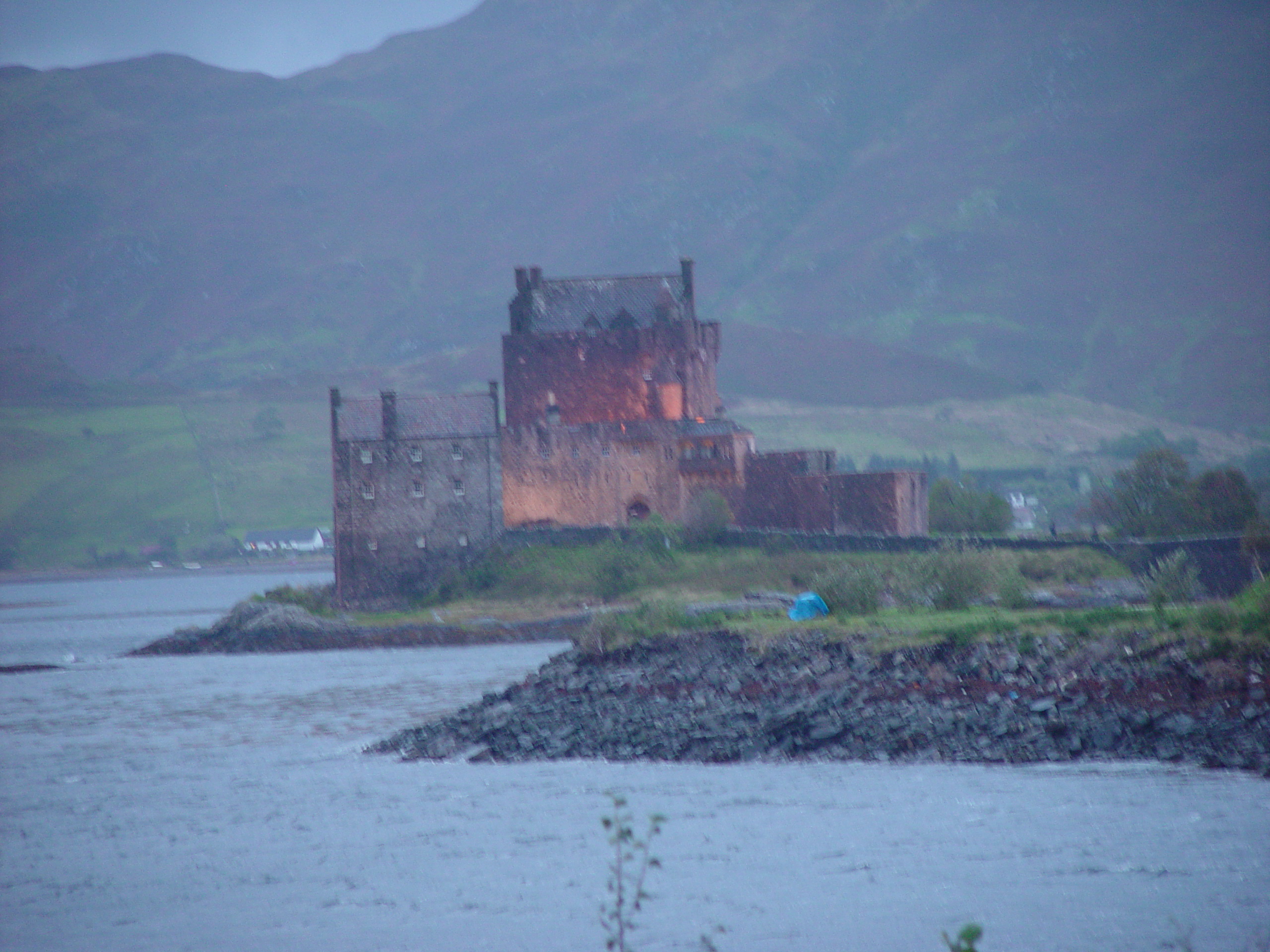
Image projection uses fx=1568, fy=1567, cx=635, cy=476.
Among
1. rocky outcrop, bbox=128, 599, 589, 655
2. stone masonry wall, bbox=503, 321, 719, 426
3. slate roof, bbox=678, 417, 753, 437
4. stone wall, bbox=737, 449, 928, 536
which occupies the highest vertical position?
stone masonry wall, bbox=503, 321, 719, 426

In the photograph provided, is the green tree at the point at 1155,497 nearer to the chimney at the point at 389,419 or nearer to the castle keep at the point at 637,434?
the castle keep at the point at 637,434

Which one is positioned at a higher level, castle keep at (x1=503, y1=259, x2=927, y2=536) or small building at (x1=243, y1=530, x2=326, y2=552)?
castle keep at (x1=503, y1=259, x2=927, y2=536)

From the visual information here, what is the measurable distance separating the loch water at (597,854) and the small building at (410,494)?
3290 centimetres

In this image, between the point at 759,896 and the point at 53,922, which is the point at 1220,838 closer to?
the point at 759,896

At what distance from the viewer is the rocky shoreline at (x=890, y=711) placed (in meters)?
25.8

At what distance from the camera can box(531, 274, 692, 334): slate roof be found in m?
74.6

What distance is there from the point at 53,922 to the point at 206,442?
6815 inches

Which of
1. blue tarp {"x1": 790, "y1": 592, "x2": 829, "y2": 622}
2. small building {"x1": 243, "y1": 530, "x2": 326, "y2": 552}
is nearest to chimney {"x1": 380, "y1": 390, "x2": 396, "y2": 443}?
blue tarp {"x1": 790, "y1": 592, "x2": 829, "y2": 622}

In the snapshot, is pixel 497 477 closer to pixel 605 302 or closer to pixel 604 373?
pixel 604 373

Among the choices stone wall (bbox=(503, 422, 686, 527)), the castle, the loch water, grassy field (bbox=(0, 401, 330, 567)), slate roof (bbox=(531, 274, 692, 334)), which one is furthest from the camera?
grassy field (bbox=(0, 401, 330, 567))

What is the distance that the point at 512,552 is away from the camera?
67.1 m

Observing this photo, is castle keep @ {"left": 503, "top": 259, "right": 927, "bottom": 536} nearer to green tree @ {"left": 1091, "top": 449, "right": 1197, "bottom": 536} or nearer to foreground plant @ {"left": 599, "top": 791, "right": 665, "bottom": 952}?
green tree @ {"left": 1091, "top": 449, "right": 1197, "bottom": 536}

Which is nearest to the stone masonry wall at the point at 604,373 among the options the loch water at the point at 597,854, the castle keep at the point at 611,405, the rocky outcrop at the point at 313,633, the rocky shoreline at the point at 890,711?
the castle keep at the point at 611,405

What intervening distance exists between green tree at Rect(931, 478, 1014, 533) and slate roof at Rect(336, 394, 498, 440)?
65.1 feet
